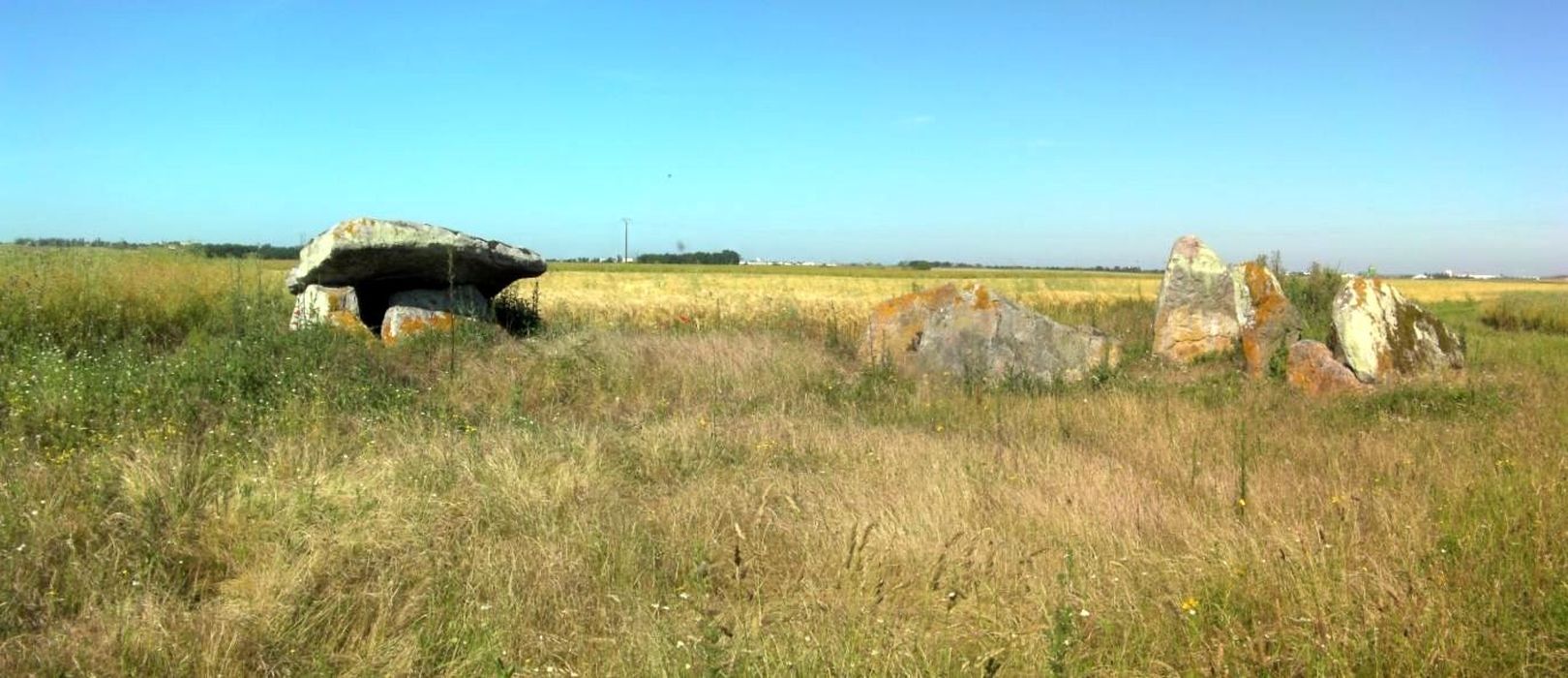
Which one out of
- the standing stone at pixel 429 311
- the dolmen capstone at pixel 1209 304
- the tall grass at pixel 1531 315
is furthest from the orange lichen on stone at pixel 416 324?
the tall grass at pixel 1531 315

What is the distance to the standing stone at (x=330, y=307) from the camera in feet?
32.4

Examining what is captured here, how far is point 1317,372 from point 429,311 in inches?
353

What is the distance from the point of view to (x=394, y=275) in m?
10.7

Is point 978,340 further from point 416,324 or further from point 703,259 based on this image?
point 703,259

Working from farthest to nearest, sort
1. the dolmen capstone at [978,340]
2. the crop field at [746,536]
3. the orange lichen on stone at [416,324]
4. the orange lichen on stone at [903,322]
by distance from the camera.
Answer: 1. the orange lichen on stone at [903,322]
2. the orange lichen on stone at [416,324]
3. the dolmen capstone at [978,340]
4. the crop field at [746,536]

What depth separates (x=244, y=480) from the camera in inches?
172

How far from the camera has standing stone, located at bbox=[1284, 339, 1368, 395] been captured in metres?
8.59

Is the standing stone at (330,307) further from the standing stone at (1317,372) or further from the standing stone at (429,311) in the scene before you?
the standing stone at (1317,372)

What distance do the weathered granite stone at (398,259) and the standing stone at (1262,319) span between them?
824 centimetres

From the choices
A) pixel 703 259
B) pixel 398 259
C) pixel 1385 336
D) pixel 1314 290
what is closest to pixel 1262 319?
pixel 1385 336

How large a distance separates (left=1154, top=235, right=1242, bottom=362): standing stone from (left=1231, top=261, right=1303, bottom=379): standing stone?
0.14m

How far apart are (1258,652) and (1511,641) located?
824 mm

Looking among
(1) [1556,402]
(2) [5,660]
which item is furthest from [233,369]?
(1) [1556,402]

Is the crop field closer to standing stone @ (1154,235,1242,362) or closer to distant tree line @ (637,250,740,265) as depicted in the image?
standing stone @ (1154,235,1242,362)
